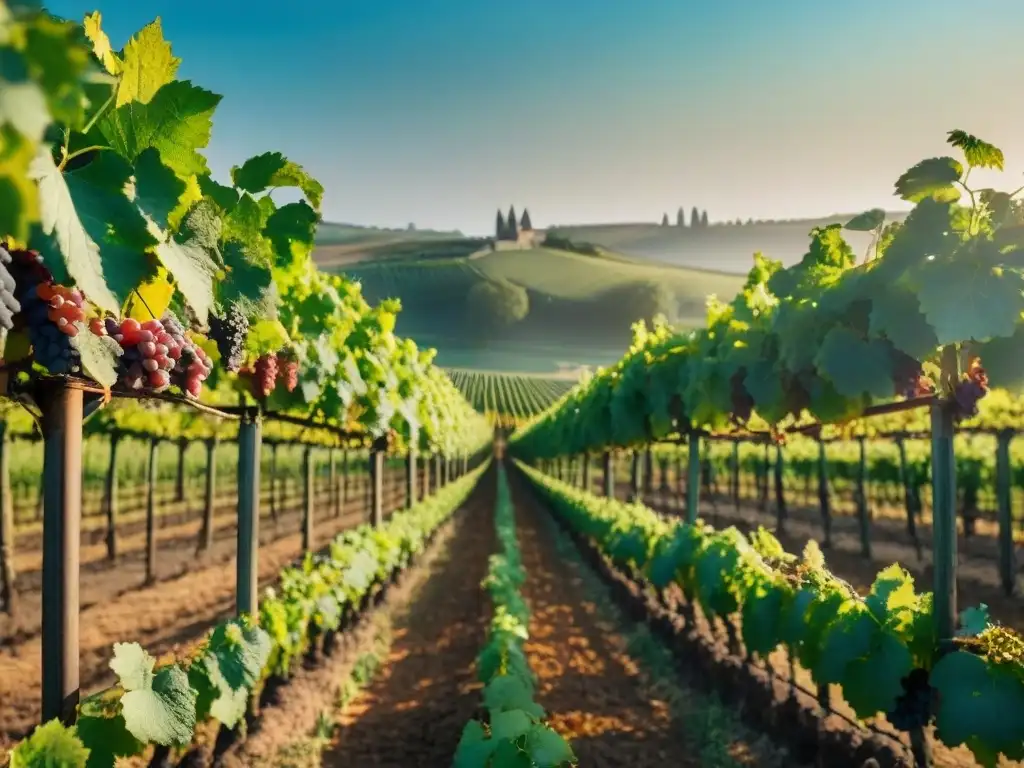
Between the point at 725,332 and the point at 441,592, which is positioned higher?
the point at 725,332

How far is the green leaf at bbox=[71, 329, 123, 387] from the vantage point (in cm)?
189

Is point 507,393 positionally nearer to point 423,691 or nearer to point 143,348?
point 423,691

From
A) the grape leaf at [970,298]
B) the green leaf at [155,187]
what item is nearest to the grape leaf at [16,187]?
the green leaf at [155,187]

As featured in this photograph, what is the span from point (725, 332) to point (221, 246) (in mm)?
4818

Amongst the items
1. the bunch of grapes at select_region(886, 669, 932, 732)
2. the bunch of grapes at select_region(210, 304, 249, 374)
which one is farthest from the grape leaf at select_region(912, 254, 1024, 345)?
the bunch of grapes at select_region(210, 304, 249, 374)

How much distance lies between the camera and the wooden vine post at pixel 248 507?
4.63m

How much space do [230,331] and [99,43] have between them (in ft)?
2.78

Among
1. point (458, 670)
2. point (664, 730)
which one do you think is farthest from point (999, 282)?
point (458, 670)

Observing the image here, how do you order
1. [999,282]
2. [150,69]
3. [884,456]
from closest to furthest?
[150,69] < [999,282] < [884,456]

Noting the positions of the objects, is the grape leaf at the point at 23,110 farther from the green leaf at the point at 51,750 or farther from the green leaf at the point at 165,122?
the green leaf at the point at 51,750

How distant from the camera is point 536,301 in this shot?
348 ft

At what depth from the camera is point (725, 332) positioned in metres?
6.54

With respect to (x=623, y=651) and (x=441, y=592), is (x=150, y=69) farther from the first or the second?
(x=441, y=592)

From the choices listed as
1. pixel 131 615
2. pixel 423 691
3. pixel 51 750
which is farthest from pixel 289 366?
pixel 131 615
